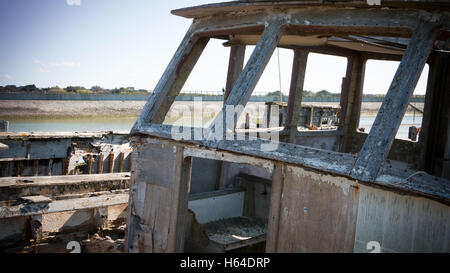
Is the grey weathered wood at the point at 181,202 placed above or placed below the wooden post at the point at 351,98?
below

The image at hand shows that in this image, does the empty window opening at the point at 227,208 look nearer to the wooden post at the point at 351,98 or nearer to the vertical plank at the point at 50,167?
the wooden post at the point at 351,98

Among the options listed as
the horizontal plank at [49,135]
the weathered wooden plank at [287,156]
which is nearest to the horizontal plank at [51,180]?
the horizontal plank at [49,135]

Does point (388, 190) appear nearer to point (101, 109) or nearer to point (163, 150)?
point (163, 150)

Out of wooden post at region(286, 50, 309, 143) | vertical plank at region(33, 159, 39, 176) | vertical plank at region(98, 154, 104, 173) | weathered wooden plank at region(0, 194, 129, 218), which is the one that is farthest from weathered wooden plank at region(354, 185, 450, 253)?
vertical plank at region(33, 159, 39, 176)

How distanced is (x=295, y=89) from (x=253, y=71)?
420 cm

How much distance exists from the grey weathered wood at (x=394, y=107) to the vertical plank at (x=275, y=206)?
0.82 meters

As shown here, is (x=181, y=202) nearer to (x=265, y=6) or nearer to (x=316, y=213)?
(x=316, y=213)

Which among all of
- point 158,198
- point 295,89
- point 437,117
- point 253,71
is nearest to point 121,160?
point 295,89

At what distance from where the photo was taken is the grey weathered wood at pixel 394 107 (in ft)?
11.6

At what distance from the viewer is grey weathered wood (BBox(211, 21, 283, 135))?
4562 mm

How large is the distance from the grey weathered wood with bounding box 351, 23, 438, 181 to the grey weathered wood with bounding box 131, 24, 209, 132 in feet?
9.29

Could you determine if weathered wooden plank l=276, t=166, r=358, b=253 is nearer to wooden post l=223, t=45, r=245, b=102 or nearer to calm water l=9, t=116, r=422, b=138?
wooden post l=223, t=45, r=245, b=102

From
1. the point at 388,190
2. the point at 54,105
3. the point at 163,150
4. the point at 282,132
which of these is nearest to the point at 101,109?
the point at 54,105

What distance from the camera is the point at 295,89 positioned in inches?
342
